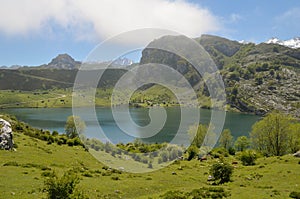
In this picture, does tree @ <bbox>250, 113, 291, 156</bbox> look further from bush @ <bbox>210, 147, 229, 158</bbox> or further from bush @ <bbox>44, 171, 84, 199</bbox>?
bush @ <bbox>44, 171, 84, 199</bbox>

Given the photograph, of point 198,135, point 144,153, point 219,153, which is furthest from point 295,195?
point 198,135

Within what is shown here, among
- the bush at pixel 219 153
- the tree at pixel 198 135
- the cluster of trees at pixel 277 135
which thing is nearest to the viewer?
the bush at pixel 219 153

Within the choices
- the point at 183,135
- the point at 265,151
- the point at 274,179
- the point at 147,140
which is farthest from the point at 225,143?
the point at 274,179

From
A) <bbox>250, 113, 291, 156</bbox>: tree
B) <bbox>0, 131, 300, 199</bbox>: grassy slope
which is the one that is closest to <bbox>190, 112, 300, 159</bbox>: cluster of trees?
<bbox>250, 113, 291, 156</bbox>: tree

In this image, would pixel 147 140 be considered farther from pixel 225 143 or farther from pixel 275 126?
pixel 275 126

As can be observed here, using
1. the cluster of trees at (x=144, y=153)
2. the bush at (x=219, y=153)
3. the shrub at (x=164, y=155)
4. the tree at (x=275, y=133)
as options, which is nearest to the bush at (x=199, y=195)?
the cluster of trees at (x=144, y=153)

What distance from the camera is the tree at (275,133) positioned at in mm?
65562

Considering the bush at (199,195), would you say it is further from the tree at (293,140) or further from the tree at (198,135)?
the tree at (198,135)

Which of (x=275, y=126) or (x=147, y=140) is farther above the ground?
(x=275, y=126)

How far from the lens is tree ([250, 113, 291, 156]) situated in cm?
6556

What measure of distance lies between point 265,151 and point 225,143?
20636 mm

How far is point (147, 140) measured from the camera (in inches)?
4894

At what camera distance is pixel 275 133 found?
217 ft

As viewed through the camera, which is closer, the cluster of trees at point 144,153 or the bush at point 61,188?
the bush at point 61,188
